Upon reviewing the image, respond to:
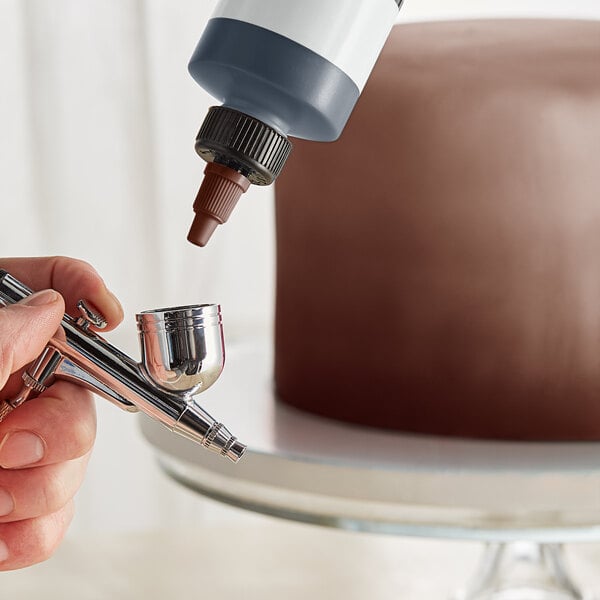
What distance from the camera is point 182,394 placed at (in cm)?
27

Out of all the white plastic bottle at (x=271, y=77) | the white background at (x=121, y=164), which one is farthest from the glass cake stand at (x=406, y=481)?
the white background at (x=121, y=164)

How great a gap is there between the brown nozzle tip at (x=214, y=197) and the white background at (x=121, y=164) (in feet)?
2.01

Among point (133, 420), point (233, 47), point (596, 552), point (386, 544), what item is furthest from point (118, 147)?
point (233, 47)

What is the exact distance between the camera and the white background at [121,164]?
810mm

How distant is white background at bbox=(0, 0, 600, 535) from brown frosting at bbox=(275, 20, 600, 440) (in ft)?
1.43

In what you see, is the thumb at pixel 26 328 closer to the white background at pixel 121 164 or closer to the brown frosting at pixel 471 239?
the brown frosting at pixel 471 239

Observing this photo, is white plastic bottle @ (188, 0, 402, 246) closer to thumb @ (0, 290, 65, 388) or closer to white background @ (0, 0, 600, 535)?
thumb @ (0, 290, 65, 388)

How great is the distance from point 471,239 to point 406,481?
4.8 inches

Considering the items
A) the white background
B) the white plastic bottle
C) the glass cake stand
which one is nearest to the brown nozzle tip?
the white plastic bottle

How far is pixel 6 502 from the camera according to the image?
36cm

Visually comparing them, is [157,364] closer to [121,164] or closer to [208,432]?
[208,432]

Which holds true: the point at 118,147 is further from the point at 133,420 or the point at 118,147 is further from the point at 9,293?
the point at 9,293

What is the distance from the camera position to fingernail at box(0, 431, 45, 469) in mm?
339

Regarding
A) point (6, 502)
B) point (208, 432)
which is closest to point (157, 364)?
point (208, 432)
